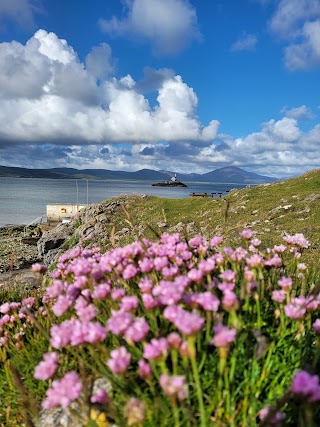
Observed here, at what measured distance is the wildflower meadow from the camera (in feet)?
7.25

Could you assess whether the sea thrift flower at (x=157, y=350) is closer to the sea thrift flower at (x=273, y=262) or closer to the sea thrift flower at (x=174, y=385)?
the sea thrift flower at (x=174, y=385)

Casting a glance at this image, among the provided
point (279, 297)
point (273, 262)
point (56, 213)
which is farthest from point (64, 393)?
point (56, 213)

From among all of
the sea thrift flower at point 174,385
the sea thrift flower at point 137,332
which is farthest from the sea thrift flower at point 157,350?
the sea thrift flower at point 174,385

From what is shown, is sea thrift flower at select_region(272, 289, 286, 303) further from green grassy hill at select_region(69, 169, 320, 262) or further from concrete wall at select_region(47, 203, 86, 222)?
concrete wall at select_region(47, 203, 86, 222)

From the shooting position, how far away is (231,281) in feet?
10.9

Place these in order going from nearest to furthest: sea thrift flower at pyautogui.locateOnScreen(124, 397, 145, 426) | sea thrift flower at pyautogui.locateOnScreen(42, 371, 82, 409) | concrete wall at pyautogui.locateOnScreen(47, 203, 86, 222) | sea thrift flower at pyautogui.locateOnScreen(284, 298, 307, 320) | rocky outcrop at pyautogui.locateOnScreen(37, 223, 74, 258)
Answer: sea thrift flower at pyautogui.locateOnScreen(124, 397, 145, 426) → sea thrift flower at pyautogui.locateOnScreen(42, 371, 82, 409) → sea thrift flower at pyautogui.locateOnScreen(284, 298, 307, 320) → rocky outcrop at pyautogui.locateOnScreen(37, 223, 74, 258) → concrete wall at pyautogui.locateOnScreen(47, 203, 86, 222)

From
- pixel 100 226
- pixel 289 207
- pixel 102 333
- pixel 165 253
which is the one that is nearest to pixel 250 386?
pixel 102 333

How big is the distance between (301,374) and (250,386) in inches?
34.9

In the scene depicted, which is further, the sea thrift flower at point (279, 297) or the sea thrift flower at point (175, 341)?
the sea thrift flower at point (279, 297)

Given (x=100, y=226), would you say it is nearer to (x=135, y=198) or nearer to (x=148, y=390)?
(x=135, y=198)

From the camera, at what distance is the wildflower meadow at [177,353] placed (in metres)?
2.21

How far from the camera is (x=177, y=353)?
2.68 metres

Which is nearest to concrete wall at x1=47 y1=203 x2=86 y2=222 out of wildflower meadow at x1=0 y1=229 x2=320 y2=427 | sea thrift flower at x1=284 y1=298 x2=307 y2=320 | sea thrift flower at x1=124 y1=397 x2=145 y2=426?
wildflower meadow at x1=0 y1=229 x2=320 y2=427

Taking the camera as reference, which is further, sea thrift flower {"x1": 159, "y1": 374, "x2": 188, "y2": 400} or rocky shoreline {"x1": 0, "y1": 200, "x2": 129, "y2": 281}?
rocky shoreline {"x1": 0, "y1": 200, "x2": 129, "y2": 281}
